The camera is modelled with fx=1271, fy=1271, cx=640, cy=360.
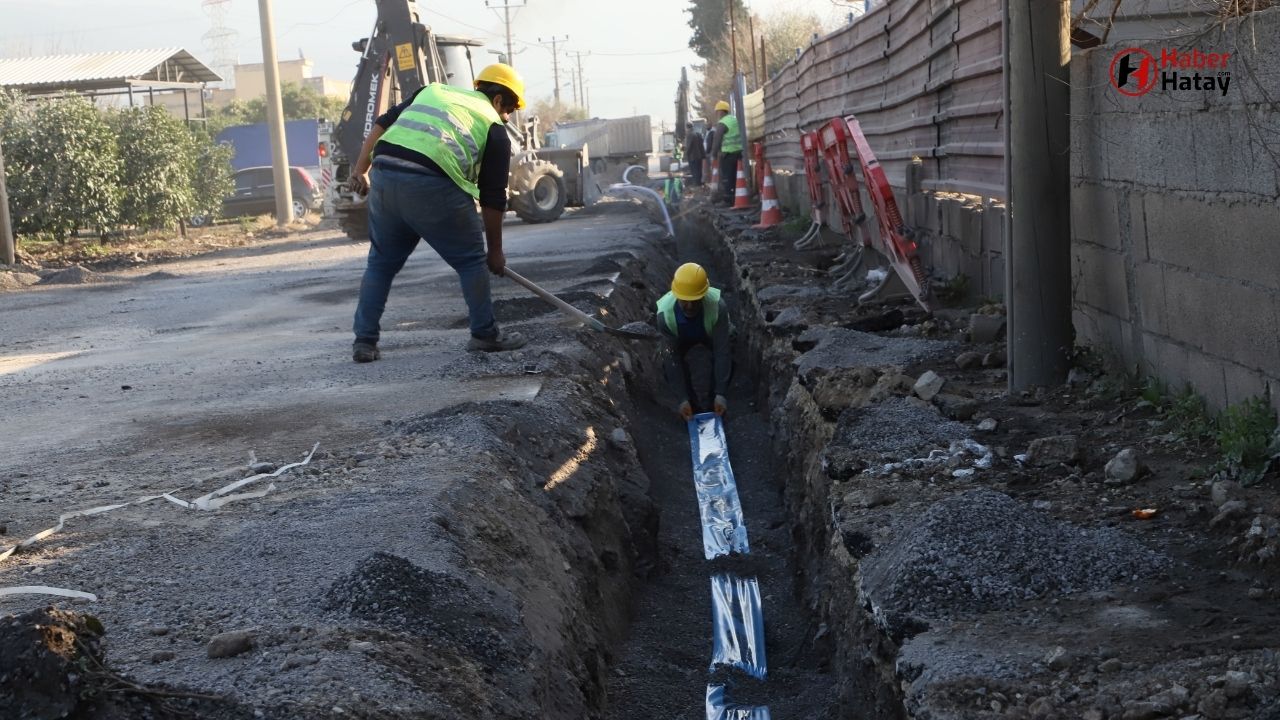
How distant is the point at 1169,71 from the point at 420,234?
13.9 feet

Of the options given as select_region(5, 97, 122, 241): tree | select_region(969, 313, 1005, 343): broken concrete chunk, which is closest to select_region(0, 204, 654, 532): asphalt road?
select_region(969, 313, 1005, 343): broken concrete chunk

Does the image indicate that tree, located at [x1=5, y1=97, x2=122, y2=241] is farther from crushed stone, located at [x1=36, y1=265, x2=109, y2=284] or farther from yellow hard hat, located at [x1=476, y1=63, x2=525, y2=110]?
yellow hard hat, located at [x1=476, y1=63, x2=525, y2=110]

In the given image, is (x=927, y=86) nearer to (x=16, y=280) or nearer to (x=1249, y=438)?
(x=1249, y=438)

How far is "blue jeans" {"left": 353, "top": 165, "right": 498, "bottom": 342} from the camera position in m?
7.08

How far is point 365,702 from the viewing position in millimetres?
2838

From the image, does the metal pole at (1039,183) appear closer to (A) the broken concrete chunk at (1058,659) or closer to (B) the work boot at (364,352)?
(A) the broken concrete chunk at (1058,659)

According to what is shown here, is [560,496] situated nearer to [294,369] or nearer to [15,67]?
[294,369]

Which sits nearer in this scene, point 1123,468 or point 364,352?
point 1123,468

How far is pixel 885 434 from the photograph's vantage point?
16.2 feet

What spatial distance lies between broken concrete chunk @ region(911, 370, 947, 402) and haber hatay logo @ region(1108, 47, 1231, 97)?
1360 millimetres

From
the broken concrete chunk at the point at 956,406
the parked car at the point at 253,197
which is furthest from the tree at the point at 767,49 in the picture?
the broken concrete chunk at the point at 956,406

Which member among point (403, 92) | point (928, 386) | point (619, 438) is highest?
point (403, 92)

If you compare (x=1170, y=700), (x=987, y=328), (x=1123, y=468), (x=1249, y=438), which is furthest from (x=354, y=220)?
(x=1170, y=700)

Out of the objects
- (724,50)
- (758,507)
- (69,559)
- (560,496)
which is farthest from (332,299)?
(724,50)
